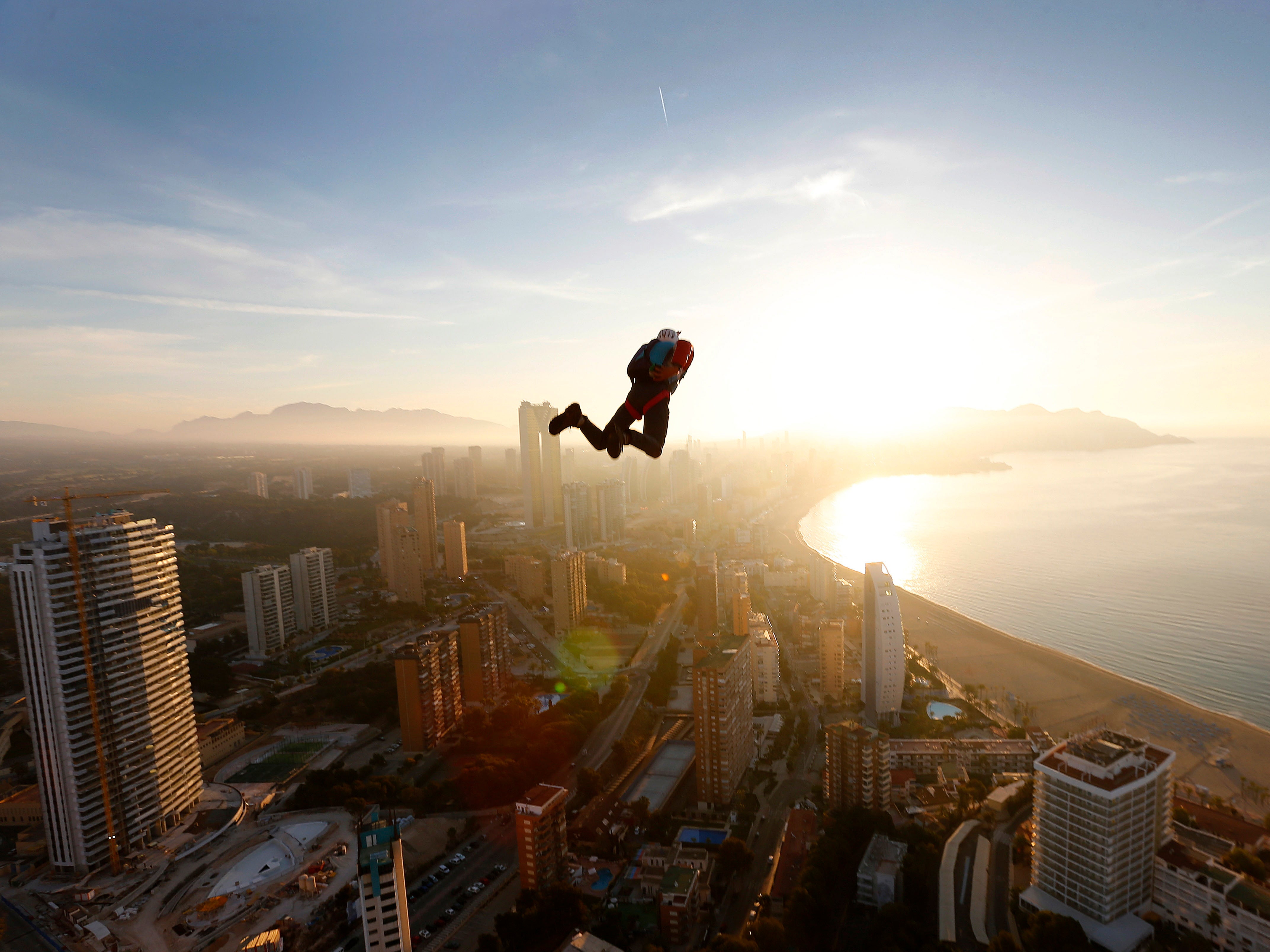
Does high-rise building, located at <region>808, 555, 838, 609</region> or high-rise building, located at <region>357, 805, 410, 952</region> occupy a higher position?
high-rise building, located at <region>357, 805, 410, 952</region>

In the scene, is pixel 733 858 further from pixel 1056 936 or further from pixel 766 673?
pixel 766 673

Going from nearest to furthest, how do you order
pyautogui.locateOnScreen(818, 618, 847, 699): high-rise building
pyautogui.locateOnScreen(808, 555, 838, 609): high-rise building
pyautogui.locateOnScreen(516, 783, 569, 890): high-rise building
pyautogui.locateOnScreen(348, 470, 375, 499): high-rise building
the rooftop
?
the rooftop
pyautogui.locateOnScreen(516, 783, 569, 890): high-rise building
pyautogui.locateOnScreen(818, 618, 847, 699): high-rise building
pyautogui.locateOnScreen(808, 555, 838, 609): high-rise building
pyautogui.locateOnScreen(348, 470, 375, 499): high-rise building

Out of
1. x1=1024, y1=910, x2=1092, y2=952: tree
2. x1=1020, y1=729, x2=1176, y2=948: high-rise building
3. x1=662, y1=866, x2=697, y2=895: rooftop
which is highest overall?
x1=1020, y1=729, x2=1176, y2=948: high-rise building

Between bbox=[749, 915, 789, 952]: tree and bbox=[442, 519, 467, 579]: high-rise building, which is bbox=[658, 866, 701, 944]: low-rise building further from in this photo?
bbox=[442, 519, 467, 579]: high-rise building

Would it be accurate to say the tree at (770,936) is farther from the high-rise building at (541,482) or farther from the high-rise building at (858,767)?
the high-rise building at (541,482)

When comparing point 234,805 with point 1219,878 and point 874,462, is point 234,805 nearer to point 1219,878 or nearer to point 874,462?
point 1219,878

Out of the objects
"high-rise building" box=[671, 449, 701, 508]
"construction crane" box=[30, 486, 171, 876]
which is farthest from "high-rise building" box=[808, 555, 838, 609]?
"high-rise building" box=[671, 449, 701, 508]
